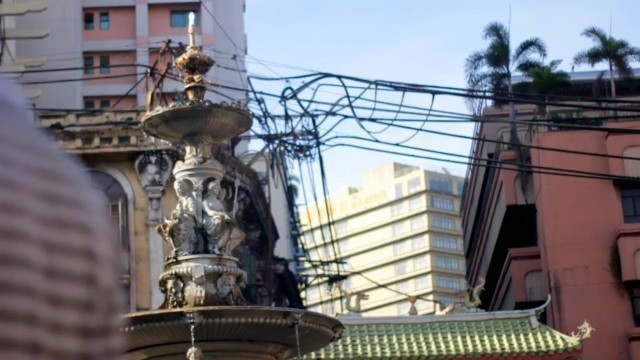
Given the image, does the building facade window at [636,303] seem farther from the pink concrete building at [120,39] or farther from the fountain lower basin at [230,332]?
the pink concrete building at [120,39]

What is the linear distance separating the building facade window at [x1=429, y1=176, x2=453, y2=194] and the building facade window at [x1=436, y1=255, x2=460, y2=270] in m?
6.79

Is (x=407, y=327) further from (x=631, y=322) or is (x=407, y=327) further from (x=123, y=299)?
(x=123, y=299)

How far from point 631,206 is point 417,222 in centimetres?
9879

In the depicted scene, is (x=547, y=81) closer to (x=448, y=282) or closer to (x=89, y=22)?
(x=89, y=22)

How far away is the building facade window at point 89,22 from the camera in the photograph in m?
65.8

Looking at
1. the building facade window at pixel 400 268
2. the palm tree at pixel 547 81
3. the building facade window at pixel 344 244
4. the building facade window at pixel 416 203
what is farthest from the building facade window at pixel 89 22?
the building facade window at pixel 344 244

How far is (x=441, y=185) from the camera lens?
13538 cm

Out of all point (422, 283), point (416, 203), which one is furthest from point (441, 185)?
point (422, 283)

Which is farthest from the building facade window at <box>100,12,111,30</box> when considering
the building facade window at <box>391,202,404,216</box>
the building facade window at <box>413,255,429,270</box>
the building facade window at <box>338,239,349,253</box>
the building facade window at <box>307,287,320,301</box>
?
the building facade window at <box>307,287,320,301</box>

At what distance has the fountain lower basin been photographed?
1617 cm

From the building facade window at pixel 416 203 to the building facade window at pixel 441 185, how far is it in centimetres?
162

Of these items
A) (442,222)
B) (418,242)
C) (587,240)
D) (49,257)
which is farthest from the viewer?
(442,222)

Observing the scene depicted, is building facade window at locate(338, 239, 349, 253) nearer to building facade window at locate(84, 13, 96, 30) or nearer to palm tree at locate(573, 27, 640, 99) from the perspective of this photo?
building facade window at locate(84, 13, 96, 30)

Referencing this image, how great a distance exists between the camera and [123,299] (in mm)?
1638
